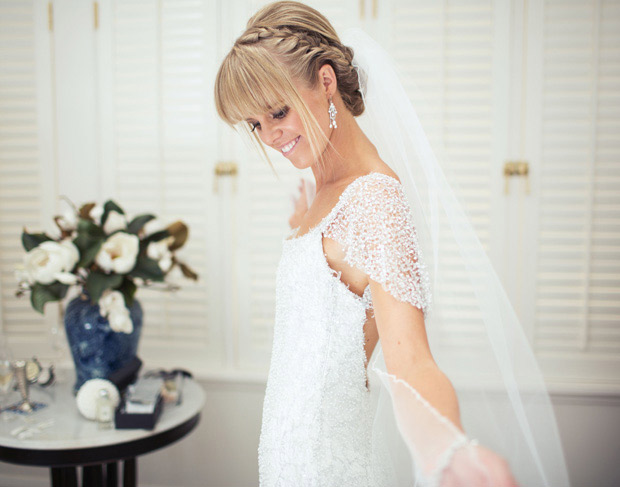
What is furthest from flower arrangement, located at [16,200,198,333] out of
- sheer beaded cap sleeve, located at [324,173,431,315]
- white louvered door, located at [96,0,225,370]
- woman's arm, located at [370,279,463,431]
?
woman's arm, located at [370,279,463,431]

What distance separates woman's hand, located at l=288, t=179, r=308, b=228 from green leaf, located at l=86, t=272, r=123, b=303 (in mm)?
608

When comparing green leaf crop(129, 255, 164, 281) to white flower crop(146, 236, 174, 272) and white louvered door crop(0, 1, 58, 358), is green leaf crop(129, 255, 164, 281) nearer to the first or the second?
white flower crop(146, 236, 174, 272)

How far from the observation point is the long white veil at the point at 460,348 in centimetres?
83

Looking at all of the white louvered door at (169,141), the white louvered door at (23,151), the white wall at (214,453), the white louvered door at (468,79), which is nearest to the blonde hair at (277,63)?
the white louvered door at (468,79)

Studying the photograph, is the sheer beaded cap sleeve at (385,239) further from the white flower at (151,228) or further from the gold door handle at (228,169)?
the gold door handle at (228,169)

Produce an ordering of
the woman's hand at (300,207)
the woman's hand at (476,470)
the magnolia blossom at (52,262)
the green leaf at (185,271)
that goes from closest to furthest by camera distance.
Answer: the woman's hand at (476,470) → the woman's hand at (300,207) → the magnolia blossom at (52,262) → the green leaf at (185,271)

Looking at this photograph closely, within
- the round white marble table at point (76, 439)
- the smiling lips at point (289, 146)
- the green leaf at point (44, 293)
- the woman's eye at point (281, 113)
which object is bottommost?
the round white marble table at point (76, 439)

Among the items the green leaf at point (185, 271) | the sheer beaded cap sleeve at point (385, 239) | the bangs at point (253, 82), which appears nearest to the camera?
the sheer beaded cap sleeve at point (385, 239)

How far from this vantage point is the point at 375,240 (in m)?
0.77

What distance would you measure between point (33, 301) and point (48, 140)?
0.91 metres

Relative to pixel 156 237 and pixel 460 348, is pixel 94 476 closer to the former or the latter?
pixel 156 237

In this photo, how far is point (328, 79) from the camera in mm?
941

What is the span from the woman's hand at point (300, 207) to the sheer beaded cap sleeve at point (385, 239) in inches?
18.4

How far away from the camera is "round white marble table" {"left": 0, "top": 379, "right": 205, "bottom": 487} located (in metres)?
1.40
